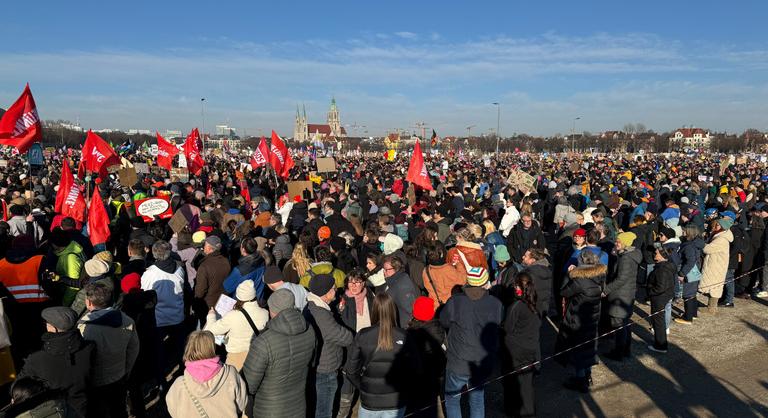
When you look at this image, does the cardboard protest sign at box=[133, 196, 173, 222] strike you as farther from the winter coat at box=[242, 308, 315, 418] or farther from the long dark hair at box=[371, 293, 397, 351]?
the long dark hair at box=[371, 293, 397, 351]

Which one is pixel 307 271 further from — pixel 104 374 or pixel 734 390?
pixel 734 390

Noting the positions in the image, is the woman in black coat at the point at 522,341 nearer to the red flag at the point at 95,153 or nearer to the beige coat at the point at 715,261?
the beige coat at the point at 715,261

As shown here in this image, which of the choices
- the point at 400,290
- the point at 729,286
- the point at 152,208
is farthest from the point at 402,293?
the point at 729,286

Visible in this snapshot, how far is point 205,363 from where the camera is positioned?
336 cm

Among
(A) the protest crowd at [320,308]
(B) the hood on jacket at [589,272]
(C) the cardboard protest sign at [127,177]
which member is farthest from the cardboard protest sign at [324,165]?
(B) the hood on jacket at [589,272]

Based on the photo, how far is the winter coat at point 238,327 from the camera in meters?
4.38

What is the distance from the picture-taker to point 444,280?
18.5 feet

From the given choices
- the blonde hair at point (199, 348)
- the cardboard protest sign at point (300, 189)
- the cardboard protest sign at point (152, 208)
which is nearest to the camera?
the blonde hair at point (199, 348)

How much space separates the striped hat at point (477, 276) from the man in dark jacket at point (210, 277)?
9.57ft

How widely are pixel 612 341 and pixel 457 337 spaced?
377 centimetres

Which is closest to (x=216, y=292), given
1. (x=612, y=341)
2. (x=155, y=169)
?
(x=612, y=341)

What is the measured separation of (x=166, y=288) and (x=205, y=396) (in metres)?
2.50

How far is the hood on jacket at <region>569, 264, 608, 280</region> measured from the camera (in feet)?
17.6

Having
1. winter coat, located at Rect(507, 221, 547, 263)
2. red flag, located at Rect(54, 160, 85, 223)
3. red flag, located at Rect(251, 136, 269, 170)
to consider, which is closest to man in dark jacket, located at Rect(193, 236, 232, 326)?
winter coat, located at Rect(507, 221, 547, 263)
